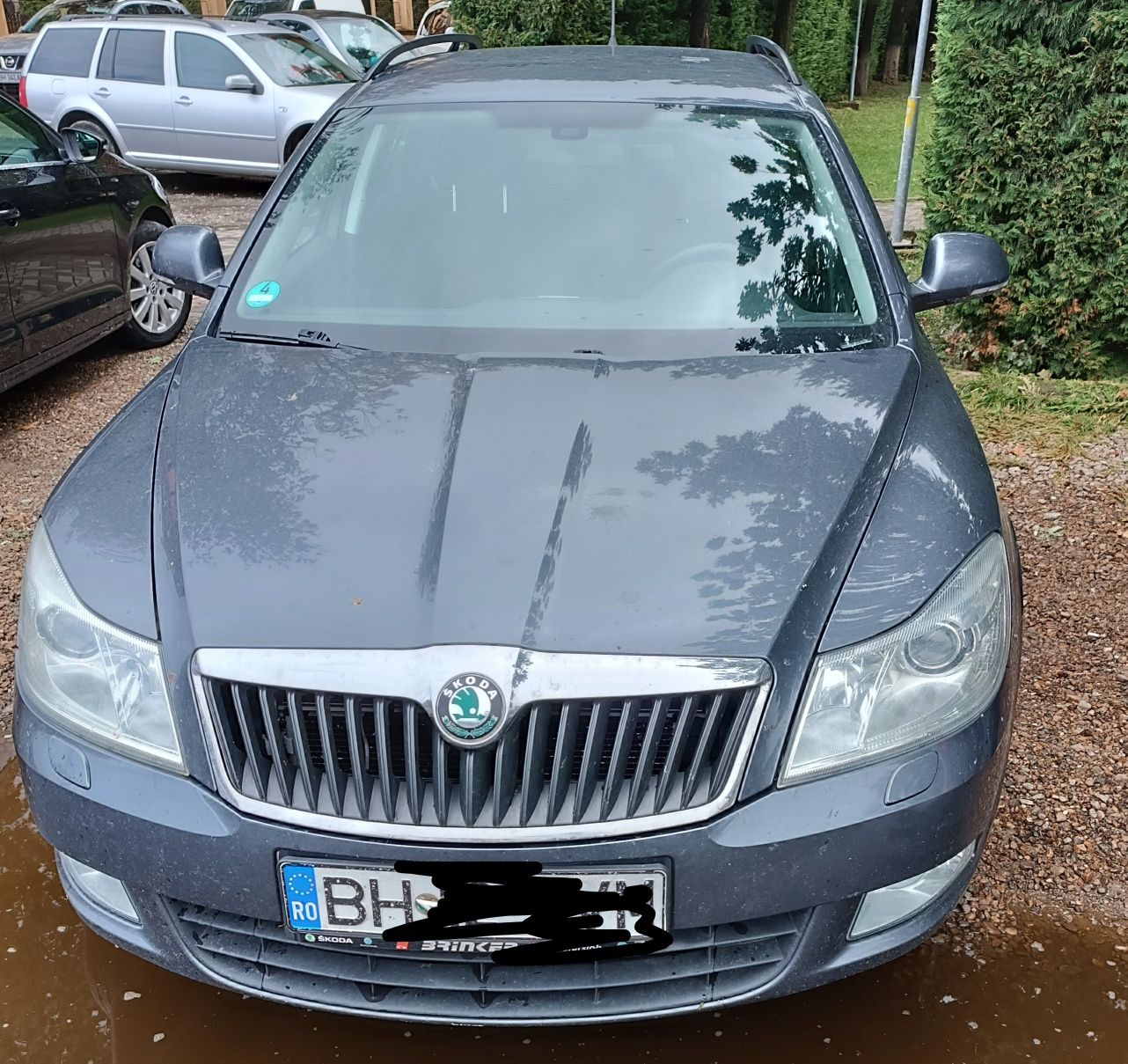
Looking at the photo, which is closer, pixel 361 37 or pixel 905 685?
pixel 905 685

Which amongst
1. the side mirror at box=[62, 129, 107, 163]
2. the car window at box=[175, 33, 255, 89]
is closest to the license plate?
the side mirror at box=[62, 129, 107, 163]

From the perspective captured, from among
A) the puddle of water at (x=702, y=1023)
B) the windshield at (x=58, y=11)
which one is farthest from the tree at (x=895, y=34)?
the puddle of water at (x=702, y=1023)

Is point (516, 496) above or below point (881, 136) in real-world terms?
above

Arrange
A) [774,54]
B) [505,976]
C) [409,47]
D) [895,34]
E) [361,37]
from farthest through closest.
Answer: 1. [895,34]
2. [361,37]
3. [409,47]
4. [774,54]
5. [505,976]

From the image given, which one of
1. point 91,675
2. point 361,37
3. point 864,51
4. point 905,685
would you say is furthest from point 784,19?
point 91,675

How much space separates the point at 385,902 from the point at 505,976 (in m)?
0.25

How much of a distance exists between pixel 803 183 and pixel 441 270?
0.97 metres

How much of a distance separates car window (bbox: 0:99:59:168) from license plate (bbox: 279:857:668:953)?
15.4 ft

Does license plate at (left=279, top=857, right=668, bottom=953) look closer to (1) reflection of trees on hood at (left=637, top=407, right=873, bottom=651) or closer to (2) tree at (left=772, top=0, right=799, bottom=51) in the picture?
(1) reflection of trees on hood at (left=637, top=407, right=873, bottom=651)

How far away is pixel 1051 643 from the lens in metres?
3.56

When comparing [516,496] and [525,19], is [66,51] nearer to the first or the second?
[525,19]

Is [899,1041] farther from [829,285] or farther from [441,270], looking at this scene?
[441,270]

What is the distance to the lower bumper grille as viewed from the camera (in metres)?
1.89

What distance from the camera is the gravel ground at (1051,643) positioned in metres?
2.64
